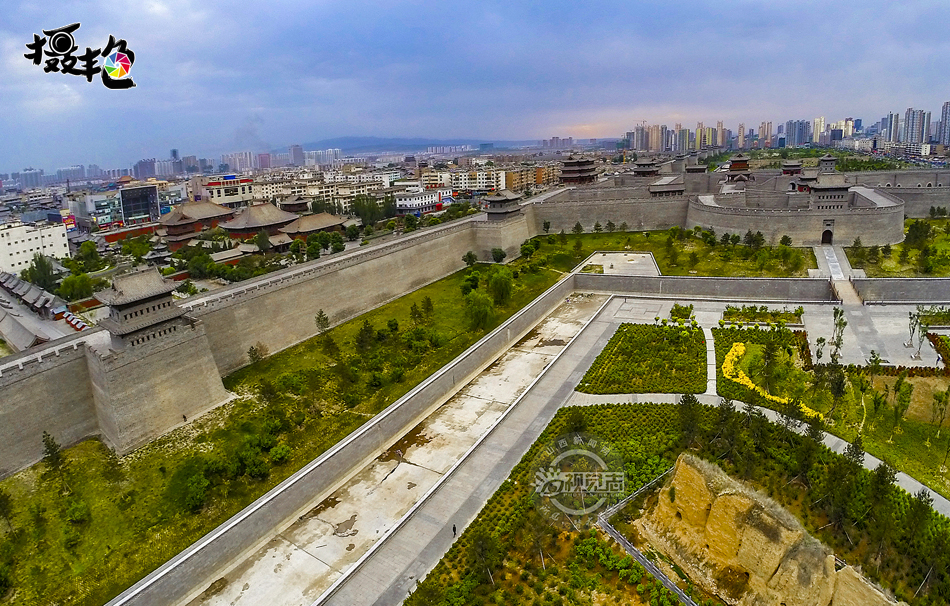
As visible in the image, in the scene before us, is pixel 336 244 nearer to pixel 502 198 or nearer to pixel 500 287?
pixel 502 198

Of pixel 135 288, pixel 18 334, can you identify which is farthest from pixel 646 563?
pixel 18 334

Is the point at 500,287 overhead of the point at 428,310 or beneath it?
overhead

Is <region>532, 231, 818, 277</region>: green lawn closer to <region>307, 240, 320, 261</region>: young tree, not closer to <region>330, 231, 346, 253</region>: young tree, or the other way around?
<region>330, 231, 346, 253</region>: young tree

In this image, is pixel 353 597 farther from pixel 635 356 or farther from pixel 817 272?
pixel 817 272

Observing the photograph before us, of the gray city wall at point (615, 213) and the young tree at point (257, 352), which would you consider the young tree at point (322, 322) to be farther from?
the gray city wall at point (615, 213)

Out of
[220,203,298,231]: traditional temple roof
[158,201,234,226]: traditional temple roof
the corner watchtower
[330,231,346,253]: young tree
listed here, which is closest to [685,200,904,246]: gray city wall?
[330,231,346,253]: young tree

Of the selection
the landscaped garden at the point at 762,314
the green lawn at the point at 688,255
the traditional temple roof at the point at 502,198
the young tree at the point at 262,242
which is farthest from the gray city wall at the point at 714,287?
the young tree at the point at 262,242
